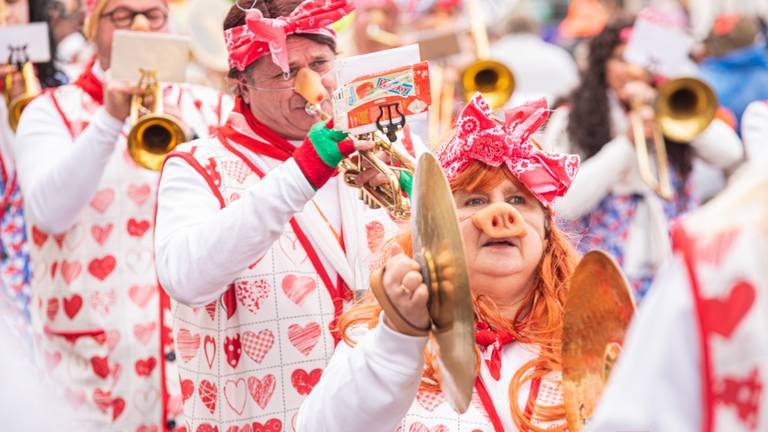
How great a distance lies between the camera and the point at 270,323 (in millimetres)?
3561

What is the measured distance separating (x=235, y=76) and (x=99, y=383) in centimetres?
141

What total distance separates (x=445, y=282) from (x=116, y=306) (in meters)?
2.67

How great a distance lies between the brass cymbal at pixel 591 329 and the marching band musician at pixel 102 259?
2.52 m

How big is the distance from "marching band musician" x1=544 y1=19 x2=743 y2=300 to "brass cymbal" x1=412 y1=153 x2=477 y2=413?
3.89 meters

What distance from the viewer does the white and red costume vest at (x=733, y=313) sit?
153 cm

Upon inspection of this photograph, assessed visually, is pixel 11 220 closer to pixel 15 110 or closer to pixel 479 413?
pixel 15 110

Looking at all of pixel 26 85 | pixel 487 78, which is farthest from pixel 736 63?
pixel 26 85

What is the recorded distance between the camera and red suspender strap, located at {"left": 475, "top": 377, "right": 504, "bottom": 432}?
2674mm

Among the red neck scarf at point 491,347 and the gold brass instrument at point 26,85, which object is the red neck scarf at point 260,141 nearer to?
the red neck scarf at point 491,347

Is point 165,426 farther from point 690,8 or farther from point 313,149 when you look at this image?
point 690,8

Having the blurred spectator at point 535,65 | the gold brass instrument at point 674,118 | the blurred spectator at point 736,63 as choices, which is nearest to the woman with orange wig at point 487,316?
the gold brass instrument at point 674,118

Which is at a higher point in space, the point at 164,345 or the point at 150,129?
the point at 150,129

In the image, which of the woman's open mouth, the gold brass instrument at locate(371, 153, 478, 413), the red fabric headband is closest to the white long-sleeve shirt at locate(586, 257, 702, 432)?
the gold brass instrument at locate(371, 153, 478, 413)

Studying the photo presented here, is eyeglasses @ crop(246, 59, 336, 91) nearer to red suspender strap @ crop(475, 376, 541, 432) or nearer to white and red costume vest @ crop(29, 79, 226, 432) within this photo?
white and red costume vest @ crop(29, 79, 226, 432)
